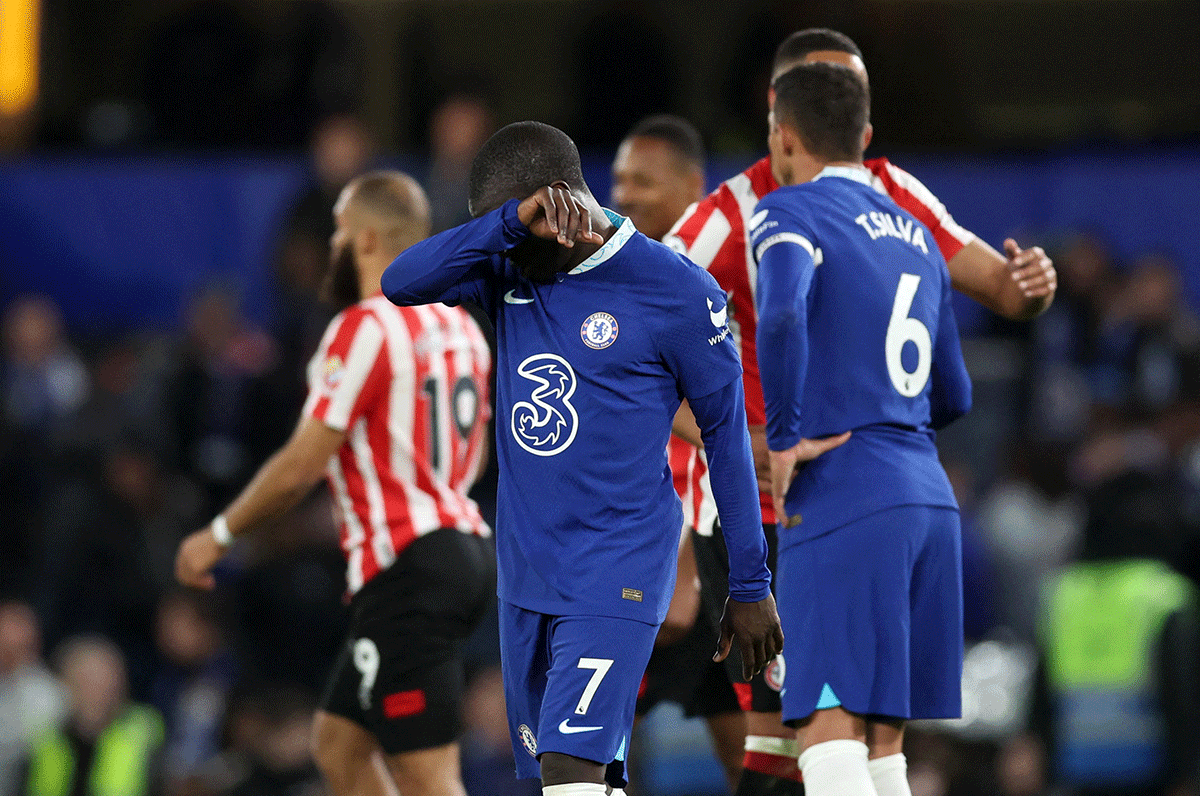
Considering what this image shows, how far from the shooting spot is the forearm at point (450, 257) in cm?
385

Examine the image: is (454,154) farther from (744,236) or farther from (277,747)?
(744,236)

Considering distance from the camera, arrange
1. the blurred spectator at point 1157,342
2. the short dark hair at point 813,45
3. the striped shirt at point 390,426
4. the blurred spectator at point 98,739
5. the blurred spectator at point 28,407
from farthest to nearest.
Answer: the blurred spectator at point 1157,342
the blurred spectator at point 28,407
the blurred spectator at point 98,739
the striped shirt at point 390,426
the short dark hair at point 813,45

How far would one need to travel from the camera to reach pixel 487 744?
866 cm

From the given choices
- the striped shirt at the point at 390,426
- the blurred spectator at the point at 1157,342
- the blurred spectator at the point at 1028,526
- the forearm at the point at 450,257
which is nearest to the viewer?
the forearm at the point at 450,257

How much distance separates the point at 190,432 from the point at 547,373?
6.84 meters

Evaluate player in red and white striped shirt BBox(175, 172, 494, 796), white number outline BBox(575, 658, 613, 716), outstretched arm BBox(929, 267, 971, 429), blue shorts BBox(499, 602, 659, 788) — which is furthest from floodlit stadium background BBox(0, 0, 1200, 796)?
white number outline BBox(575, 658, 613, 716)

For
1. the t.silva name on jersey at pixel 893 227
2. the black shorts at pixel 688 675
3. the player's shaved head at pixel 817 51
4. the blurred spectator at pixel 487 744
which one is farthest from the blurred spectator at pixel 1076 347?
the t.silva name on jersey at pixel 893 227

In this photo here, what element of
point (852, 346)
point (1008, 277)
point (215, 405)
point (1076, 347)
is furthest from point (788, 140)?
point (1076, 347)

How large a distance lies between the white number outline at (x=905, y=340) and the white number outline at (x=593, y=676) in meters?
1.29

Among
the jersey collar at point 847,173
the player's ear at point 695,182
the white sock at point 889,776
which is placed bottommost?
the white sock at point 889,776

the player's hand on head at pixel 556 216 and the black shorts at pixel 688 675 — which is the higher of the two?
the player's hand on head at pixel 556 216

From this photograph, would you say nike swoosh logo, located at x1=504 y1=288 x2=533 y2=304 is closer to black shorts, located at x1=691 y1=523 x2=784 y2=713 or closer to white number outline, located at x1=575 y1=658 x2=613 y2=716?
white number outline, located at x1=575 y1=658 x2=613 y2=716

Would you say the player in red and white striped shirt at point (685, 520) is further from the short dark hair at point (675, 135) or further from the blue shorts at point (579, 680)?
the blue shorts at point (579, 680)

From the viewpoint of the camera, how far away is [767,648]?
3.96 metres
